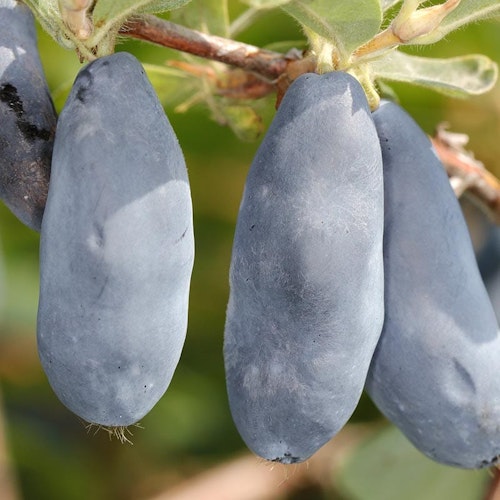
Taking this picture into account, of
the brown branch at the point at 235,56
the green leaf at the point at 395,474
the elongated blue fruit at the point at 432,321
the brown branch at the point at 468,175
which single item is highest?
the brown branch at the point at 235,56

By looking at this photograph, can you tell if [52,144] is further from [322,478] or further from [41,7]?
[322,478]

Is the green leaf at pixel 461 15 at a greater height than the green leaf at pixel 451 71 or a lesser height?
greater

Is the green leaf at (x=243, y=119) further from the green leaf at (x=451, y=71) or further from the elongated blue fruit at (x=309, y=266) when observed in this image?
the elongated blue fruit at (x=309, y=266)

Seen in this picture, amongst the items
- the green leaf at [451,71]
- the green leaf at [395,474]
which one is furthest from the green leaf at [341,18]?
the green leaf at [395,474]

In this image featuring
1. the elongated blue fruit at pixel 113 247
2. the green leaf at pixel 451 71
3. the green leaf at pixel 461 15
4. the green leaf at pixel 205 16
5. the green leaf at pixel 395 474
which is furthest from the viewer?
the green leaf at pixel 395 474

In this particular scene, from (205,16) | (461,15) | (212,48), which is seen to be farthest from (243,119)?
(461,15)

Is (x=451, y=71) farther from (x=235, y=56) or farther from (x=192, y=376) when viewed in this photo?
(x=192, y=376)
